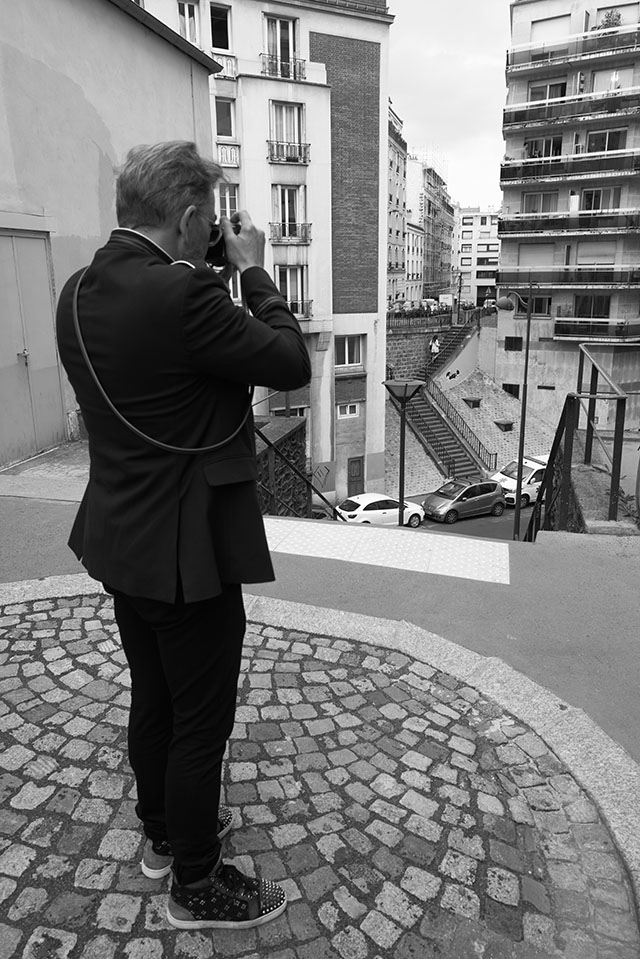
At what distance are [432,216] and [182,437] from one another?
84.6m

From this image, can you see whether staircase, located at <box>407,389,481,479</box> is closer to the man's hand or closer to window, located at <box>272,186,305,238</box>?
window, located at <box>272,186,305,238</box>

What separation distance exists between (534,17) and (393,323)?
17.3m

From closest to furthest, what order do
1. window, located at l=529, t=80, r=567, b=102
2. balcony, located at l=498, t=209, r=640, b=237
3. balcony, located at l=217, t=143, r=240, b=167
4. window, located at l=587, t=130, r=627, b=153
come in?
balcony, located at l=217, t=143, r=240, b=167, window, located at l=587, t=130, r=627, b=153, balcony, located at l=498, t=209, r=640, b=237, window, located at l=529, t=80, r=567, b=102

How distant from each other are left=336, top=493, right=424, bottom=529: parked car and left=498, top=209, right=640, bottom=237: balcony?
23.4m

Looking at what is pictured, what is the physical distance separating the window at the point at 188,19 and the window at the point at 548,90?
22.4 meters

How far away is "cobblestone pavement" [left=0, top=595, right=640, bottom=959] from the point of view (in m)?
1.89

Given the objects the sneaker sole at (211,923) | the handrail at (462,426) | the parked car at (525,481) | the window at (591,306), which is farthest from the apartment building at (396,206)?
the sneaker sole at (211,923)

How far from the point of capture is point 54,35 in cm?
773

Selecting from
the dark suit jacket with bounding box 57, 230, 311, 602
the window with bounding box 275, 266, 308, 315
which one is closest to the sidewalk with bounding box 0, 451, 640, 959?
the dark suit jacket with bounding box 57, 230, 311, 602

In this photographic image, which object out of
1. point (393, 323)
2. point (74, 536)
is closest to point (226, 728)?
point (74, 536)

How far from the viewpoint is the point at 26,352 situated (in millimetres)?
7676

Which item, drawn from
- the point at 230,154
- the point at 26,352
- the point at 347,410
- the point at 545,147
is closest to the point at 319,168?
the point at 230,154

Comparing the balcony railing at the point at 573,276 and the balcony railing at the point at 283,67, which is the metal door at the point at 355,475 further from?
the balcony railing at the point at 573,276

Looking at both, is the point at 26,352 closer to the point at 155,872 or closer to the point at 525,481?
the point at 155,872
